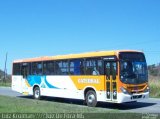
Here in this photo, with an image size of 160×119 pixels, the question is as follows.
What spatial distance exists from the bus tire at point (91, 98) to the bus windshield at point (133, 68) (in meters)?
2.38

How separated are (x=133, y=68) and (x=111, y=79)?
1.26 m

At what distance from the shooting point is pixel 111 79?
1967 cm

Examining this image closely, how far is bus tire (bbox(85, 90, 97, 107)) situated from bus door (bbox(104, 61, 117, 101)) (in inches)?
44.4

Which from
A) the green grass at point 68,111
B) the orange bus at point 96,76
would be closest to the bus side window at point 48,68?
the orange bus at point 96,76

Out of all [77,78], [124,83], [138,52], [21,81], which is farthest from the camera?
[21,81]

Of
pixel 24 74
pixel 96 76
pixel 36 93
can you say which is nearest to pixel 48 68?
pixel 36 93

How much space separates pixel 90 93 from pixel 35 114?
7.24m

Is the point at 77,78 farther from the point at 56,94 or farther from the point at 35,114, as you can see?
the point at 35,114

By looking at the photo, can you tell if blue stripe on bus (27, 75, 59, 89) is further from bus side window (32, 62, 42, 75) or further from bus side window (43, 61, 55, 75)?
bus side window (43, 61, 55, 75)

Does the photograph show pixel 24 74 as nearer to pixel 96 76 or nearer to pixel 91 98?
pixel 91 98

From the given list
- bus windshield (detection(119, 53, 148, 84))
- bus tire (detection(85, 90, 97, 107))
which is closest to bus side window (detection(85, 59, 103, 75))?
bus tire (detection(85, 90, 97, 107))

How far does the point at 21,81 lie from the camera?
2858cm

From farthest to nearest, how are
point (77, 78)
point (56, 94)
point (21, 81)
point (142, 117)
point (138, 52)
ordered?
point (21, 81), point (56, 94), point (77, 78), point (138, 52), point (142, 117)

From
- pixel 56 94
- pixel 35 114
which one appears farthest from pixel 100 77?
pixel 35 114
